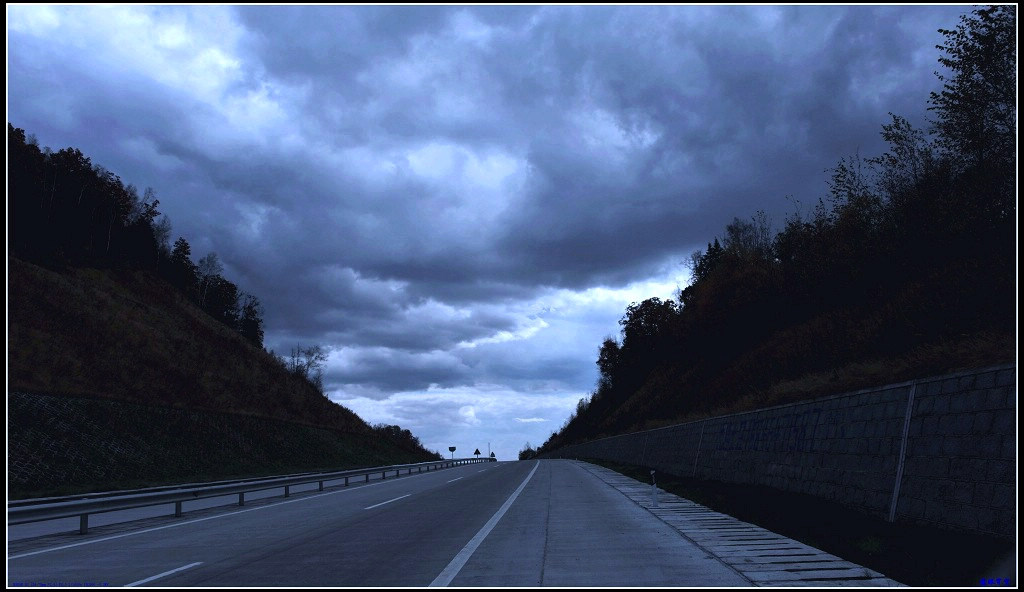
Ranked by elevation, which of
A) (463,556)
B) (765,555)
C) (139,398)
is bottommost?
(139,398)

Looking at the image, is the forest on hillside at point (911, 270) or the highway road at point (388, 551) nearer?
the highway road at point (388, 551)

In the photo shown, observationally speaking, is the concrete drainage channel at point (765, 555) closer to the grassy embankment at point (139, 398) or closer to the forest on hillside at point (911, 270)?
the forest on hillside at point (911, 270)

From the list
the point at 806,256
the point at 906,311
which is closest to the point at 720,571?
the point at 906,311

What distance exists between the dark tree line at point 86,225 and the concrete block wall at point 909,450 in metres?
62.0

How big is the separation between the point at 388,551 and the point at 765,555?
5644 millimetres

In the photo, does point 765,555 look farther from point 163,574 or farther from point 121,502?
point 121,502

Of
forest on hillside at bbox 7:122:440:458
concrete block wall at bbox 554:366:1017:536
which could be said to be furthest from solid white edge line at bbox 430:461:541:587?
forest on hillside at bbox 7:122:440:458

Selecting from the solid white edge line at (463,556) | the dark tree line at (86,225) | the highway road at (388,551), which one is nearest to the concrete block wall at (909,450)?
the highway road at (388,551)

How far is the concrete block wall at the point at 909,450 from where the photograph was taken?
29.1ft

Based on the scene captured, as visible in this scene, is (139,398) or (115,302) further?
(115,302)

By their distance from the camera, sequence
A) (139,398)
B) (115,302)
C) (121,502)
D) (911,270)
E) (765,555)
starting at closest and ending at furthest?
(765,555) → (121,502) → (911,270) → (139,398) → (115,302)

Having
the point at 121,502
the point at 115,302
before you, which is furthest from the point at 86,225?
the point at 121,502

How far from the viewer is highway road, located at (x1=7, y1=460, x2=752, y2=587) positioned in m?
8.66

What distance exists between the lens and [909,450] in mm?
11062
